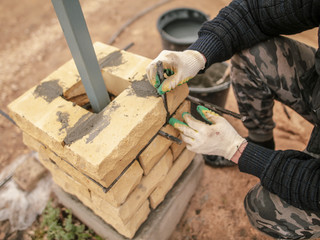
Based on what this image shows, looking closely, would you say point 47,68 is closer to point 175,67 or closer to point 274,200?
point 175,67

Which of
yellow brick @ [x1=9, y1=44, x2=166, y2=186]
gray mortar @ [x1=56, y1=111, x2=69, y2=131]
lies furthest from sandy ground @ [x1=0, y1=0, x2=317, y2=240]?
gray mortar @ [x1=56, y1=111, x2=69, y2=131]

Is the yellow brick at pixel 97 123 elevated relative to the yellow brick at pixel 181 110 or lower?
elevated

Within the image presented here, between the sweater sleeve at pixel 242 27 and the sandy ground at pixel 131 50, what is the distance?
3.22ft

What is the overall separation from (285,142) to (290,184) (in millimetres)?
1207

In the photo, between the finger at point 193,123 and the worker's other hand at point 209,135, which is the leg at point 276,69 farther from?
the finger at point 193,123

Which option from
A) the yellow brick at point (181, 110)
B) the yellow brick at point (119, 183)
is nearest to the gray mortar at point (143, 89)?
the yellow brick at point (181, 110)

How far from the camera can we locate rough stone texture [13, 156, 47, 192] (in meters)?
2.10

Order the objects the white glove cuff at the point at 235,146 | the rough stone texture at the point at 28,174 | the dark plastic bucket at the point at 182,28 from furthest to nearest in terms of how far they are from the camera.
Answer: the dark plastic bucket at the point at 182,28
the rough stone texture at the point at 28,174
the white glove cuff at the point at 235,146

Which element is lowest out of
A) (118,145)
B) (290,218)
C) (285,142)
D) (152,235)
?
(285,142)

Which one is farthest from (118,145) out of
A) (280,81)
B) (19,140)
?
(19,140)

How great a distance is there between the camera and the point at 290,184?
120 centimetres

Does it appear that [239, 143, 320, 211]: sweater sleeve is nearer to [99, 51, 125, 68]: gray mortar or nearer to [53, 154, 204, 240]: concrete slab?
[53, 154, 204, 240]: concrete slab

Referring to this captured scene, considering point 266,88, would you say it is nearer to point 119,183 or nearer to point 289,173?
point 289,173

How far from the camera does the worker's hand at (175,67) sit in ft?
3.92
